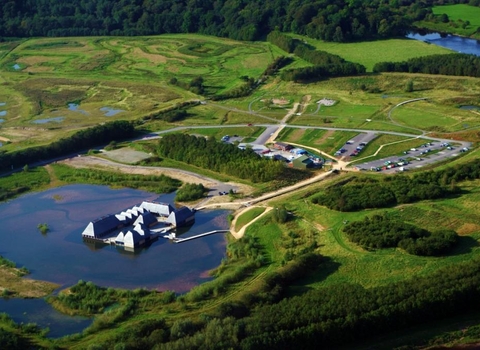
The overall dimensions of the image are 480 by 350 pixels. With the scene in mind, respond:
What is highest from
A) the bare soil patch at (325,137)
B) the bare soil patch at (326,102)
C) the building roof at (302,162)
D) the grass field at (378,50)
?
the building roof at (302,162)

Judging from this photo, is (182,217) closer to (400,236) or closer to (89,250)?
(89,250)

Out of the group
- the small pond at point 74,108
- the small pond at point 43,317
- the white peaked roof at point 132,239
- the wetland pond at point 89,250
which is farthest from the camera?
the small pond at point 74,108

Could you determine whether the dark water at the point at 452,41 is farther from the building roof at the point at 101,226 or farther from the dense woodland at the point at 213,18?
the building roof at the point at 101,226

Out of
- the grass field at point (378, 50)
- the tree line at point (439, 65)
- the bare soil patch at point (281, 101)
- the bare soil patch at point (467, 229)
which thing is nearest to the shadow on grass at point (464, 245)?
A: the bare soil patch at point (467, 229)

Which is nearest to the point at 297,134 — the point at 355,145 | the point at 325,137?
the point at 325,137

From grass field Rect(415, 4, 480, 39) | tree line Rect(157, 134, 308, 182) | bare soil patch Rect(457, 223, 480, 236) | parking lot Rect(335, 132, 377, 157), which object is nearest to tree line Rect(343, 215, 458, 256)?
bare soil patch Rect(457, 223, 480, 236)

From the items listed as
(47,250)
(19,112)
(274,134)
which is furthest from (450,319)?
(19,112)

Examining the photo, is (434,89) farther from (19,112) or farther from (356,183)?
(19,112)

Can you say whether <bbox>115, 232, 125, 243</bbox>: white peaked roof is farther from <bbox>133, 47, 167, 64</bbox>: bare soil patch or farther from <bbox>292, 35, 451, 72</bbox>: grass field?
<bbox>133, 47, 167, 64</bbox>: bare soil patch
